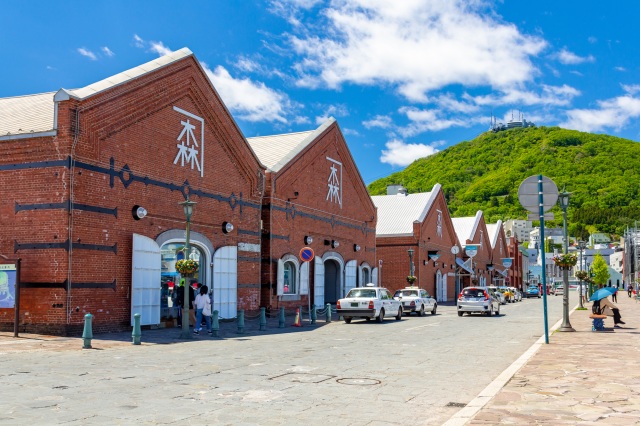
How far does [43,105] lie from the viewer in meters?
22.7

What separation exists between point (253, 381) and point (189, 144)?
1527 cm

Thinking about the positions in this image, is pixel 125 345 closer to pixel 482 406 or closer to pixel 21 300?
pixel 21 300

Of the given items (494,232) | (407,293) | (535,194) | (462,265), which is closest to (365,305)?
(407,293)

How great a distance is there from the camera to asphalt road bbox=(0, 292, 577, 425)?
7949 mm

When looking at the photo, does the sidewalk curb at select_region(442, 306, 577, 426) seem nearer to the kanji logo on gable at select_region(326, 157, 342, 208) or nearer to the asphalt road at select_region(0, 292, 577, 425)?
the asphalt road at select_region(0, 292, 577, 425)

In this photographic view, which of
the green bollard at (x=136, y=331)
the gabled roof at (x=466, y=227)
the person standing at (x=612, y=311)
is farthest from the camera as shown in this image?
the gabled roof at (x=466, y=227)

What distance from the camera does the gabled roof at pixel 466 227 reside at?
69.3 metres

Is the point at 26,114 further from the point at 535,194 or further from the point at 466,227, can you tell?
the point at 466,227

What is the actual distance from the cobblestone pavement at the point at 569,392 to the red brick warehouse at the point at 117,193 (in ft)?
42.4

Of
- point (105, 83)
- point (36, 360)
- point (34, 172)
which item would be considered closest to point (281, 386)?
point (36, 360)

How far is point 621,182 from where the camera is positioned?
115375mm

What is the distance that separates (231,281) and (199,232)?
2.94 m

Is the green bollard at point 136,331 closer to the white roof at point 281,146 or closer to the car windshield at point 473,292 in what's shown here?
the white roof at point 281,146

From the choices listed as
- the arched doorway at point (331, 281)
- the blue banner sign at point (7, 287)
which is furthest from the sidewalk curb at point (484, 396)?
the arched doorway at point (331, 281)
